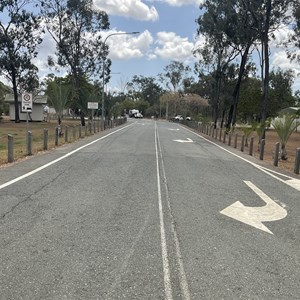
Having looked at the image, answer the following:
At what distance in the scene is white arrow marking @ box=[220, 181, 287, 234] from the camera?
667 cm

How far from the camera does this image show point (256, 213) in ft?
23.7

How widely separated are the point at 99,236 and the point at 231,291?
7.07 feet

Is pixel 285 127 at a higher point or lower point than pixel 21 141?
higher

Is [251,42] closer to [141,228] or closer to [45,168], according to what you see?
[45,168]

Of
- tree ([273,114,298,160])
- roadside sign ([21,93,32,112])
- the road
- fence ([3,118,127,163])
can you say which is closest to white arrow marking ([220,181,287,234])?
the road

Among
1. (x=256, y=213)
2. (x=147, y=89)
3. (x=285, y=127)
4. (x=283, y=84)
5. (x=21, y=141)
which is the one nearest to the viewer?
(x=256, y=213)

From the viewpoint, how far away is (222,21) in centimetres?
3844

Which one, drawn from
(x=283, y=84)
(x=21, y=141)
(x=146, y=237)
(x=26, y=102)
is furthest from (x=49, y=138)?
(x=283, y=84)

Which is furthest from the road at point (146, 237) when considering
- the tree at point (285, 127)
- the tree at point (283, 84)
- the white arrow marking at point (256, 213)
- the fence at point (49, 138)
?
the tree at point (283, 84)

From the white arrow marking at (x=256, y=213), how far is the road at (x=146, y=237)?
0.02 meters

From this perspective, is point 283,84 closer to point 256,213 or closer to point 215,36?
point 215,36

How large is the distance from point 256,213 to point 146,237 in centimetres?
258

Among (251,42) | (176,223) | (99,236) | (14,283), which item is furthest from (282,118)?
(251,42)

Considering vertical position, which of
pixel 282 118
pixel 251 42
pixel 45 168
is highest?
pixel 251 42
